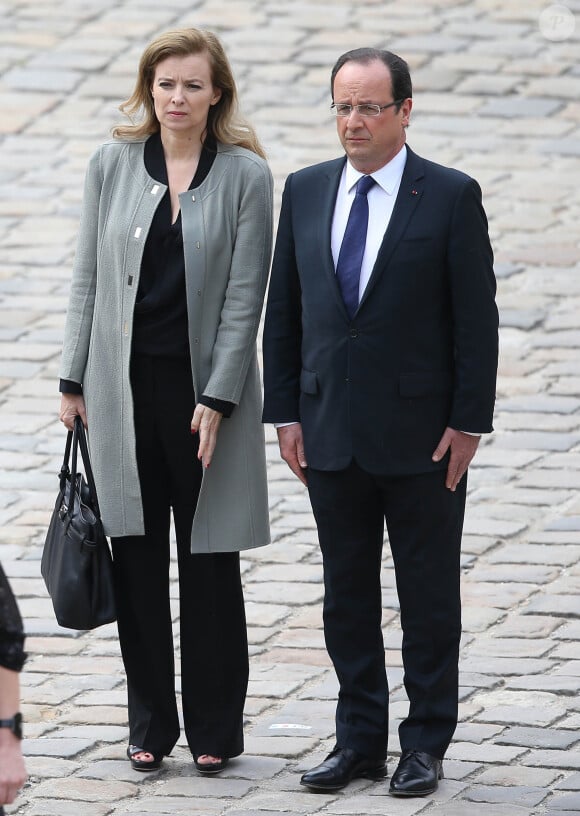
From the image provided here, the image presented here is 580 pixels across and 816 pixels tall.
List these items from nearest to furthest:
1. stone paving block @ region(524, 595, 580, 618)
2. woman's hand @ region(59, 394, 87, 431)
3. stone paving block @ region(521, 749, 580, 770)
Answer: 1. stone paving block @ region(521, 749, 580, 770)
2. woman's hand @ region(59, 394, 87, 431)
3. stone paving block @ region(524, 595, 580, 618)

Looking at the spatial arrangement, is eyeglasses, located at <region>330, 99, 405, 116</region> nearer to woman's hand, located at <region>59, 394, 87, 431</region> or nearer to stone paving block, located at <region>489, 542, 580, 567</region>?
woman's hand, located at <region>59, 394, 87, 431</region>

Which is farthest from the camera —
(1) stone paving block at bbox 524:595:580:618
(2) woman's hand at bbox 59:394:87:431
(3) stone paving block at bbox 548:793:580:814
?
(1) stone paving block at bbox 524:595:580:618

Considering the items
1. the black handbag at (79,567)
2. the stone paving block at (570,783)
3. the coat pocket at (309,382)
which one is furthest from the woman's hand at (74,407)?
the stone paving block at (570,783)

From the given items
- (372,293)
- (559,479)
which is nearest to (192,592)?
(372,293)

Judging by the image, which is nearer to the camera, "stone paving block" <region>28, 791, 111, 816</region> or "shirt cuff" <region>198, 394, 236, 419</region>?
"stone paving block" <region>28, 791, 111, 816</region>

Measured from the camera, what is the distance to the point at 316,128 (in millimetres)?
11547

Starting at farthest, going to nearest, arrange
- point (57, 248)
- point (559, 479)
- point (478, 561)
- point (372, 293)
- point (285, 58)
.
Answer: point (285, 58), point (57, 248), point (559, 479), point (478, 561), point (372, 293)

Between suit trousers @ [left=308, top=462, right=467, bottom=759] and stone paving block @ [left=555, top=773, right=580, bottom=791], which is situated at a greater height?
suit trousers @ [left=308, top=462, right=467, bottom=759]

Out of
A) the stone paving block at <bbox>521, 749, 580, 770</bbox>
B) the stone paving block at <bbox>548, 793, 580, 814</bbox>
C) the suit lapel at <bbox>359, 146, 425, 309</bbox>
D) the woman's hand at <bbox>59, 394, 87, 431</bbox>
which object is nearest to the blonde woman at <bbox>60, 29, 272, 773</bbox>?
the woman's hand at <bbox>59, 394, 87, 431</bbox>

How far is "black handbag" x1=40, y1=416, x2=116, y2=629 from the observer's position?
464cm

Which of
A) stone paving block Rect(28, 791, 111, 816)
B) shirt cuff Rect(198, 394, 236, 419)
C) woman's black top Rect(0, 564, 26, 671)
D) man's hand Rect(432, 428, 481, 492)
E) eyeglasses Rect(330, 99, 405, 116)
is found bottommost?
stone paving block Rect(28, 791, 111, 816)

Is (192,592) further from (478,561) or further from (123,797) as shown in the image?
(478,561)

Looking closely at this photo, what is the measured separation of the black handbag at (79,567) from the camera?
464 centimetres

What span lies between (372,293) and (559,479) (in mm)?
3074
